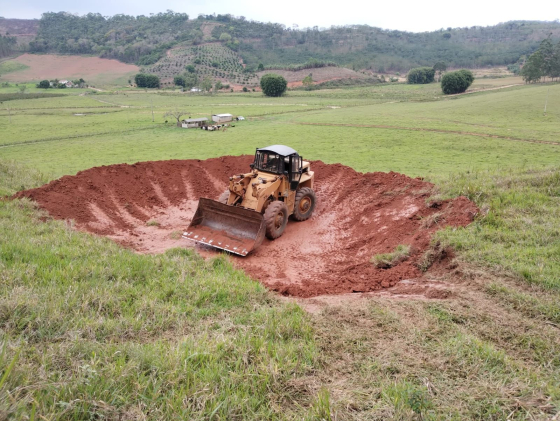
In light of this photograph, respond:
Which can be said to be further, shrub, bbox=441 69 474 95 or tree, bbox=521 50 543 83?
tree, bbox=521 50 543 83

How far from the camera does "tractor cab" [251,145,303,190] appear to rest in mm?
11648

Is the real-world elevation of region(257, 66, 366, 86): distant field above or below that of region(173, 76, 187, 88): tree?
above

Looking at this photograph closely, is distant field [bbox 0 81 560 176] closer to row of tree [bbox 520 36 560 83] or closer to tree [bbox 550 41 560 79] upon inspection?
row of tree [bbox 520 36 560 83]

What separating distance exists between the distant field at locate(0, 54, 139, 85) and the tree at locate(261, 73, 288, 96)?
5176 centimetres

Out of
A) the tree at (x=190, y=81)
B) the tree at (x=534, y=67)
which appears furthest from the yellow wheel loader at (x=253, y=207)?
the tree at (x=190, y=81)

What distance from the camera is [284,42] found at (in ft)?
554

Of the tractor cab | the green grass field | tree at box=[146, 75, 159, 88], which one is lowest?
the green grass field

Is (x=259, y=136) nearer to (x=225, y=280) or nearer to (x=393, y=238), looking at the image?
(x=393, y=238)

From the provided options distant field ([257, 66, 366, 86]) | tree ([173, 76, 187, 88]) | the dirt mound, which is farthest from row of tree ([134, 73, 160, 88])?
the dirt mound

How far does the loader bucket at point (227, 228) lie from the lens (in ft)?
34.3

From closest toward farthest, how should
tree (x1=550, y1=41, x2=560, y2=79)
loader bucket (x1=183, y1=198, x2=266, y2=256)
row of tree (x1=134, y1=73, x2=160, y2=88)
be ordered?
loader bucket (x1=183, y1=198, x2=266, y2=256) → tree (x1=550, y1=41, x2=560, y2=79) → row of tree (x1=134, y1=73, x2=160, y2=88)

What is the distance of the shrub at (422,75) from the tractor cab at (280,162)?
95.6 meters

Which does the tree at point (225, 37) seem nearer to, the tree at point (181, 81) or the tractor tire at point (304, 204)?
the tree at point (181, 81)

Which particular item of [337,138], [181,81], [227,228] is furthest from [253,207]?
[181,81]
